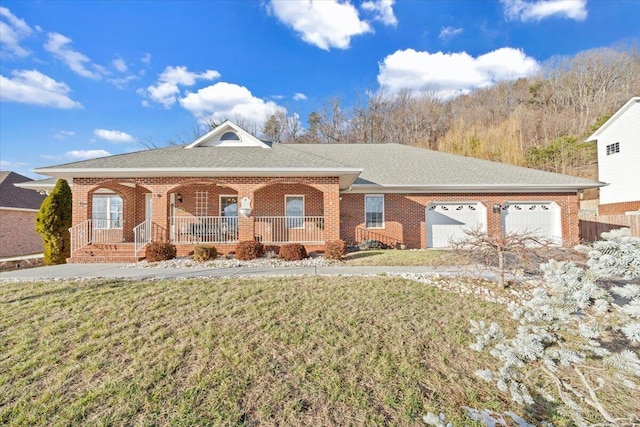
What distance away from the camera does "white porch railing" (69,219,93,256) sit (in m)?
11.0

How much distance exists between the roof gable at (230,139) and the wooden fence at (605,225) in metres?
16.0

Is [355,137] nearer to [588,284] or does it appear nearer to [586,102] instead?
[586,102]

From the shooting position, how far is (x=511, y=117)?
98.6 feet

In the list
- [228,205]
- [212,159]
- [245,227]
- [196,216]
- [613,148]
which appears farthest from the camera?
[613,148]

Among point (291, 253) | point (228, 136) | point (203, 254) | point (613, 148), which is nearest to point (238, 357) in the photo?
point (291, 253)

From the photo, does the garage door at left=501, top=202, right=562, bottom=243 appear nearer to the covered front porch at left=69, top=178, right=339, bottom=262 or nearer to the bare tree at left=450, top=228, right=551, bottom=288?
the bare tree at left=450, top=228, right=551, bottom=288

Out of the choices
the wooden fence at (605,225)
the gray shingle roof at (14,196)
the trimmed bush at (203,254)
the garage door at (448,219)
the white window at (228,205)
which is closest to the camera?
the trimmed bush at (203,254)

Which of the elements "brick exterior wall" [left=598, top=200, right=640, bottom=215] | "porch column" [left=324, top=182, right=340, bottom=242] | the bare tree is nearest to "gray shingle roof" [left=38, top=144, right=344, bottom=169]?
"porch column" [left=324, top=182, right=340, bottom=242]

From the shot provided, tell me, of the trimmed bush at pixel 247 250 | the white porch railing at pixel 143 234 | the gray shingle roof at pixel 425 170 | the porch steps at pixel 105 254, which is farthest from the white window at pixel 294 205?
the porch steps at pixel 105 254

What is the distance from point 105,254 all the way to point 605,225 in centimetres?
2250

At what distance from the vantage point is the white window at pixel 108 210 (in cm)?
1412

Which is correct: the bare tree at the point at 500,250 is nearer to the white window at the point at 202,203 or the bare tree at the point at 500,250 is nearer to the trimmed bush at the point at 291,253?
the trimmed bush at the point at 291,253

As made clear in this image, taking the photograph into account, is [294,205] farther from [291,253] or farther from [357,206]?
[291,253]

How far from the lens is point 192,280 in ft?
23.7
